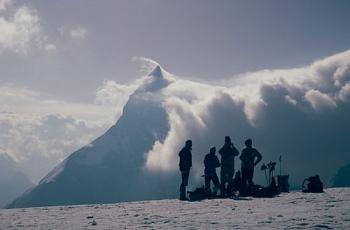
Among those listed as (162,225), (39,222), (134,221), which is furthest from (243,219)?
(39,222)

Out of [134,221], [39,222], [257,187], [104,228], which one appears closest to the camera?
[104,228]

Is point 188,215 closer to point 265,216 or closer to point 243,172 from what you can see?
point 265,216

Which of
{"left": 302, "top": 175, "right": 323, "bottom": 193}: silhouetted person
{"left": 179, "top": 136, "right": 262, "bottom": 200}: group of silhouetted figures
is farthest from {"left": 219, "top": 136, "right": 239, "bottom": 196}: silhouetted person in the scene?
{"left": 302, "top": 175, "right": 323, "bottom": 193}: silhouetted person

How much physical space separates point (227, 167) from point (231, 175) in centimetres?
53

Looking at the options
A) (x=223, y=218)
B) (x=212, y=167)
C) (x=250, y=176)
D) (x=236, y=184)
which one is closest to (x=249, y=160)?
Result: (x=250, y=176)

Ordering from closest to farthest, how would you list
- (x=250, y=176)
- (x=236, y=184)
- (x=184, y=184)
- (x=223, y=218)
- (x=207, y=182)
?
1. (x=223, y=218)
2. (x=250, y=176)
3. (x=236, y=184)
4. (x=184, y=184)
5. (x=207, y=182)

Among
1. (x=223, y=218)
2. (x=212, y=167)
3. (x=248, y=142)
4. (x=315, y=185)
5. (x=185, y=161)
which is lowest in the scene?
(x=223, y=218)

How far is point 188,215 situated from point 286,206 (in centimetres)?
410

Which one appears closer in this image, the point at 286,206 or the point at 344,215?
the point at 344,215

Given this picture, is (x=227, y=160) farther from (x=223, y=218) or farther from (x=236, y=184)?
(x=223, y=218)

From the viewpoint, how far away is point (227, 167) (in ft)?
95.5

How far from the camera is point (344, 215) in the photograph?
49.9 feet

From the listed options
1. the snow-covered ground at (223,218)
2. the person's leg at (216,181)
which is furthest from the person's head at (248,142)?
the snow-covered ground at (223,218)

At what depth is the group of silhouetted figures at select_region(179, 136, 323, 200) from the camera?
1065 inches
